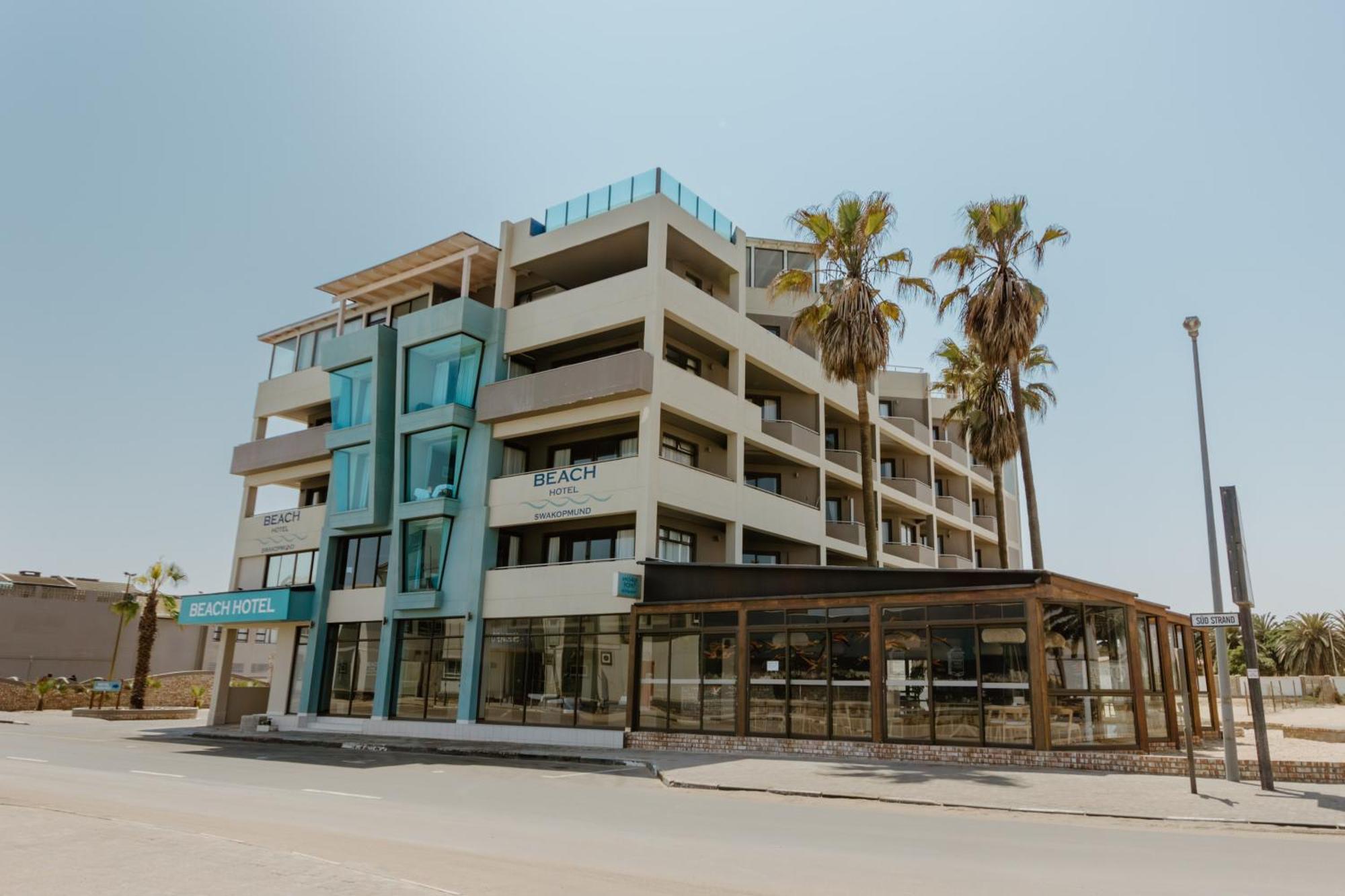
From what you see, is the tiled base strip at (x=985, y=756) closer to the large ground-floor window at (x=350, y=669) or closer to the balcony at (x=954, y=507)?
the large ground-floor window at (x=350, y=669)

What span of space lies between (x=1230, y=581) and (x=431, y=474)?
2449cm

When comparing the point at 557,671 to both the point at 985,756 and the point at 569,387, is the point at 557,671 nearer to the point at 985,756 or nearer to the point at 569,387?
the point at 569,387

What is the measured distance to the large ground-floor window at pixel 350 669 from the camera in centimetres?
3356

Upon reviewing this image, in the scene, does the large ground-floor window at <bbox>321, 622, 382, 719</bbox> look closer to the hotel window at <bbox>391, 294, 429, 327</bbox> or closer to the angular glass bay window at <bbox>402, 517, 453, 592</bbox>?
the angular glass bay window at <bbox>402, 517, 453, 592</bbox>

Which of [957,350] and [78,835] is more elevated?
[957,350]

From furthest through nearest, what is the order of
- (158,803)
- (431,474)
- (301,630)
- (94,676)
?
(94,676) → (301,630) → (431,474) → (158,803)

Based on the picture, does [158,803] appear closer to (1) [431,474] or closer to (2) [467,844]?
(2) [467,844]

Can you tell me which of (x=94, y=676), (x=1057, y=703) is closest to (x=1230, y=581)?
(x=1057, y=703)

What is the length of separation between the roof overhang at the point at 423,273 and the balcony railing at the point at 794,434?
12.0 m

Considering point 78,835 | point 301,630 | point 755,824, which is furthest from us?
point 301,630

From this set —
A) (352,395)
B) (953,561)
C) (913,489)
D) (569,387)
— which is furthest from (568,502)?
(953,561)

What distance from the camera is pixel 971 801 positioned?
14125mm

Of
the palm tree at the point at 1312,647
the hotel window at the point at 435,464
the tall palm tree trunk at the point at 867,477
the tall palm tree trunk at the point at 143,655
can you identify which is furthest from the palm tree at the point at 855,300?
the palm tree at the point at 1312,647

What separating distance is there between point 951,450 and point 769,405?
17.7 metres
